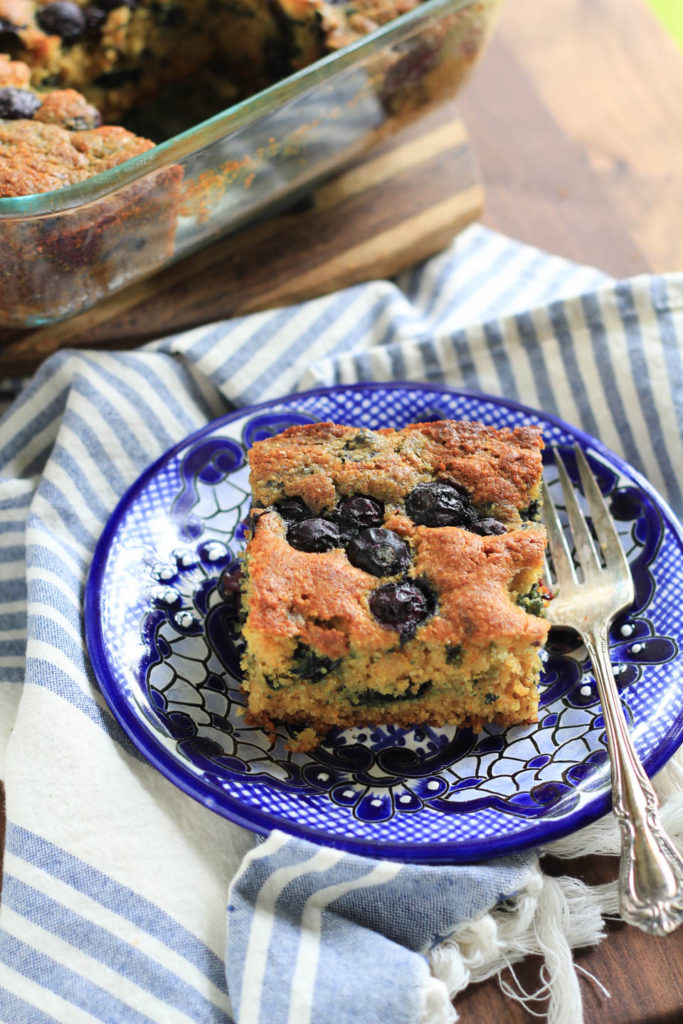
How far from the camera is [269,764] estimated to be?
7.54 ft

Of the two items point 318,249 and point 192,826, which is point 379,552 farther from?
point 318,249

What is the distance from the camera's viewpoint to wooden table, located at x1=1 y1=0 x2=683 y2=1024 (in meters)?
3.84

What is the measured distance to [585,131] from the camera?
416 centimetres

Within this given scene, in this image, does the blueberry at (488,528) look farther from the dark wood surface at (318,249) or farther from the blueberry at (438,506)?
the dark wood surface at (318,249)

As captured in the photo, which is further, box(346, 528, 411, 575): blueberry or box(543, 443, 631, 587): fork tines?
box(543, 443, 631, 587): fork tines

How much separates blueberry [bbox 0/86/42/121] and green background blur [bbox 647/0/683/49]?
3.26 m

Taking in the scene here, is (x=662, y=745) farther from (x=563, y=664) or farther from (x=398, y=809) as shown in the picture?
(x=398, y=809)

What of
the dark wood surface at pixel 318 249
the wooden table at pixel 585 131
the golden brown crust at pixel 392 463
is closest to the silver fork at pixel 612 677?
the golden brown crust at pixel 392 463

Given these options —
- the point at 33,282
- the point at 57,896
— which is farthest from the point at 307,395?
the point at 57,896

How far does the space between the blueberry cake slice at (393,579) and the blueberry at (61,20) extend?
1.44 metres

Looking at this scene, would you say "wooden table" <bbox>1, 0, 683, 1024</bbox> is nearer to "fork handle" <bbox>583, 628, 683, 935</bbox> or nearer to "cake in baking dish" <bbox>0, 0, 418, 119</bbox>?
"cake in baking dish" <bbox>0, 0, 418, 119</bbox>

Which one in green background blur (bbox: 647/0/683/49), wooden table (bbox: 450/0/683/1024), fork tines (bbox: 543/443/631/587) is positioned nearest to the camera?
fork tines (bbox: 543/443/631/587)

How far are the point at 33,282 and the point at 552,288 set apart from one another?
5.71 feet

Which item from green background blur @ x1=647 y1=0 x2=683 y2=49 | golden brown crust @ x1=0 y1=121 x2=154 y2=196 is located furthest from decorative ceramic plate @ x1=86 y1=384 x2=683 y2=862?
green background blur @ x1=647 y1=0 x2=683 y2=49
